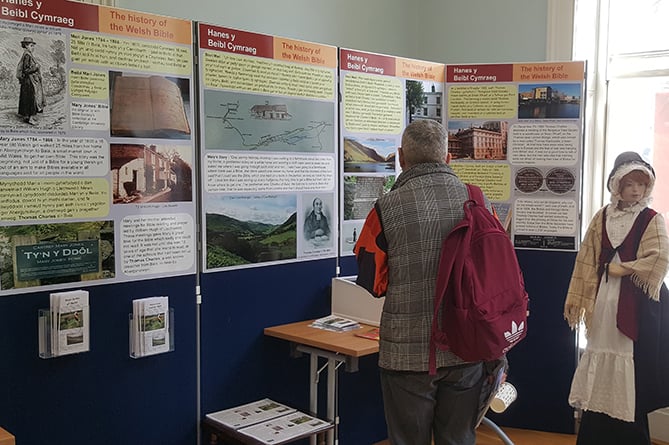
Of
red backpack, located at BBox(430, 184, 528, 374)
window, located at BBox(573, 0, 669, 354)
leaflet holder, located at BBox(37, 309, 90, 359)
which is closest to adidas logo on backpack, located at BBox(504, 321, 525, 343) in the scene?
red backpack, located at BBox(430, 184, 528, 374)

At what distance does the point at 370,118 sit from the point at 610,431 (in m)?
1.95

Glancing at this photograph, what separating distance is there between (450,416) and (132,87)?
5.60 feet

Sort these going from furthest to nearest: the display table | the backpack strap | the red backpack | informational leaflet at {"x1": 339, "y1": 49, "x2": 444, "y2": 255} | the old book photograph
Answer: informational leaflet at {"x1": 339, "y1": 49, "x2": 444, "y2": 255} < the display table < the old book photograph < the backpack strap < the red backpack

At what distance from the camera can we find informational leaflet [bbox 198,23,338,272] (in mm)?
3141

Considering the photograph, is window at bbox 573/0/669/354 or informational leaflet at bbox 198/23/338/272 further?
window at bbox 573/0/669/354

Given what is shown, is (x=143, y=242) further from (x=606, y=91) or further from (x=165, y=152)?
(x=606, y=91)

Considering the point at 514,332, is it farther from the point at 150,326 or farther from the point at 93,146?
the point at 93,146

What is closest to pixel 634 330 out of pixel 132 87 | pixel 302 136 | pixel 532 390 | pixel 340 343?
pixel 532 390

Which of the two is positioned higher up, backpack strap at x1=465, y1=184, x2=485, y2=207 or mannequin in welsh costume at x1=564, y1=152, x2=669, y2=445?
backpack strap at x1=465, y1=184, x2=485, y2=207

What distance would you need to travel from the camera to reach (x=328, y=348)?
10.3ft

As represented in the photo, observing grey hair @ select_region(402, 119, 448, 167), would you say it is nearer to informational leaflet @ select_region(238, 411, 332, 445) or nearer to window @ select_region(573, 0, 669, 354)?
→ informational leaflet @ select_region(238, 411, 332, 445)

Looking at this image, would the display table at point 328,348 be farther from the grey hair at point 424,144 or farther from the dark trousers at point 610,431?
the dark trousers at point 610,431

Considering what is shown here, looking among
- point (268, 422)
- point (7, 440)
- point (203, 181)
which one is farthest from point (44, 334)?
point (268, 422)

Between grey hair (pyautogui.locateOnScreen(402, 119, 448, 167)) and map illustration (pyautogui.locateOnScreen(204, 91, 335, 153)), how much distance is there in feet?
3.38
